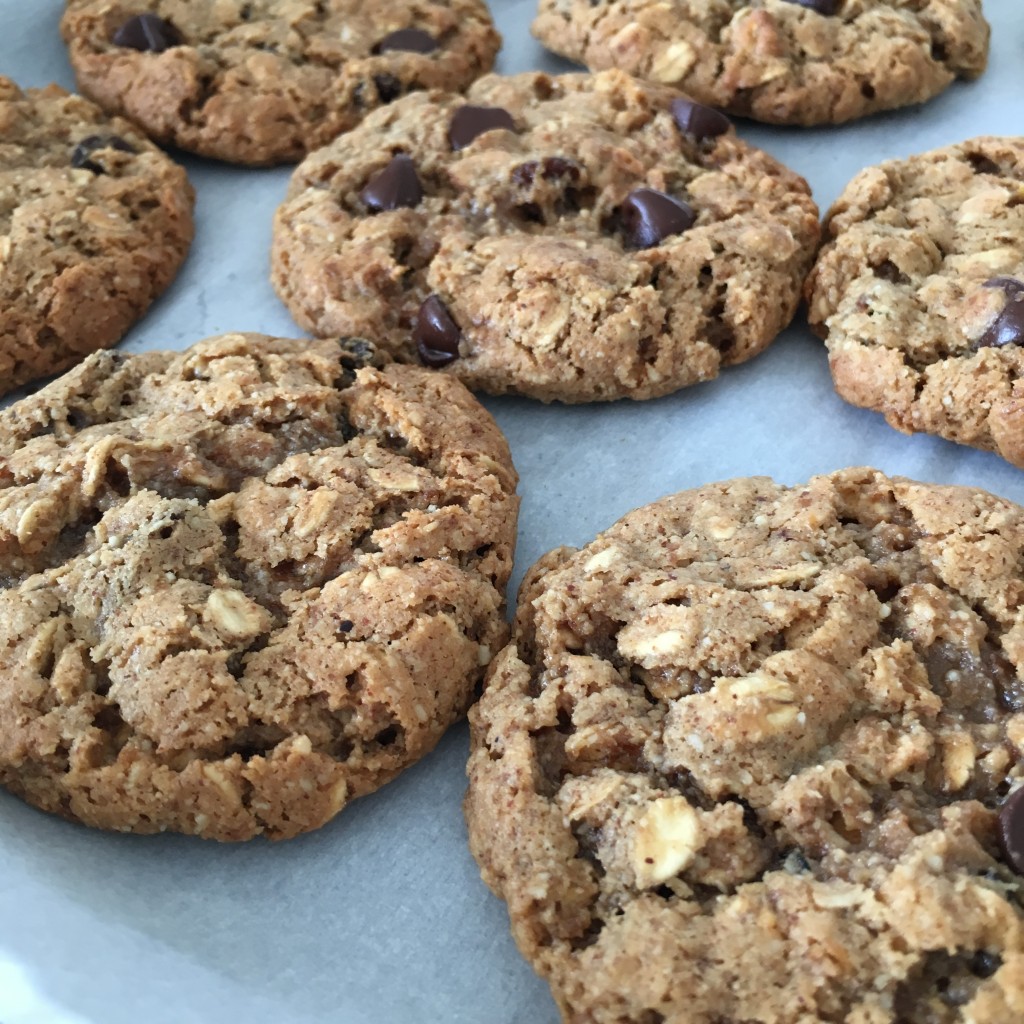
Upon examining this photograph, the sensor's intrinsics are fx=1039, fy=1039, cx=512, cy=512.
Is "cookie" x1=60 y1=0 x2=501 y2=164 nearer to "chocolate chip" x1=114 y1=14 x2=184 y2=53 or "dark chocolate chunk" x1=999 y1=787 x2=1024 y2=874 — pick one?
"chocolate chip" x1=114 y1=14 x2=184 y2=53

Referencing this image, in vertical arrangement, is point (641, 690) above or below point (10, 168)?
below

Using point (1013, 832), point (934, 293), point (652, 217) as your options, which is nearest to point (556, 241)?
point (652, 217)

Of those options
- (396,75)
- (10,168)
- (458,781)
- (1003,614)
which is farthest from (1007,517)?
(10,168)

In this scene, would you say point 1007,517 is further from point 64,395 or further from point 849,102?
point 64,395

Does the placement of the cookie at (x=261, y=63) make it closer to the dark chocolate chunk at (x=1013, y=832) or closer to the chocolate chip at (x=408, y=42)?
the chocolate chip at (x=408, y=42)

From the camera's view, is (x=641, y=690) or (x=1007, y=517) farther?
(x=1007, y=517)

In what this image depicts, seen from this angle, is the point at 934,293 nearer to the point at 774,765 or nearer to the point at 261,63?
the point at 774,765
